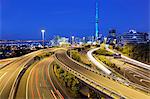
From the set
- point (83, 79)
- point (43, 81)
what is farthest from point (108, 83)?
point (43, 81)

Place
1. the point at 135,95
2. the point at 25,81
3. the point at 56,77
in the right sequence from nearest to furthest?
the point at 135,95 → the point at 25,81 → the point at 56,77

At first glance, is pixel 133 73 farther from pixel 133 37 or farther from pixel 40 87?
pixel 133 37

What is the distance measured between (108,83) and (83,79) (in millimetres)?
2031

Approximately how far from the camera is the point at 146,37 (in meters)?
128

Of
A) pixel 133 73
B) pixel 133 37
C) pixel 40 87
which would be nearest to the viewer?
pixel 40 87

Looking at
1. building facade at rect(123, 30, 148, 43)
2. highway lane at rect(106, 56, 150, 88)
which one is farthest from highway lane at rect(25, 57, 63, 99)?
building facade at rect(123, 30, 148, 43)

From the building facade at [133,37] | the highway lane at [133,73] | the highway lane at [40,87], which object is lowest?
the highway lane at [133,73]

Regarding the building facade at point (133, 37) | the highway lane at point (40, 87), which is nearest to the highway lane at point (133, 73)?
the highway lane at point (40, 87)

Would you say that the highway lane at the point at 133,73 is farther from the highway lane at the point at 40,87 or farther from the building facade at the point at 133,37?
the building facade at the point at 133,37

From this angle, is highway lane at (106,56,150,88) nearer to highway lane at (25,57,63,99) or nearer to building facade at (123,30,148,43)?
highway lane at (25,57,63,99)

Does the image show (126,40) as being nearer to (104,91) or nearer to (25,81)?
(25,81)

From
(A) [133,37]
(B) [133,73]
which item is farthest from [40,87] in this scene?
(A) [133,37]

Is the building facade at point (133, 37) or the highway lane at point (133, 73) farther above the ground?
the building facade at point (133, 37)

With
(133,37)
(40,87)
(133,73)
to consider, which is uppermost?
(133,37)
